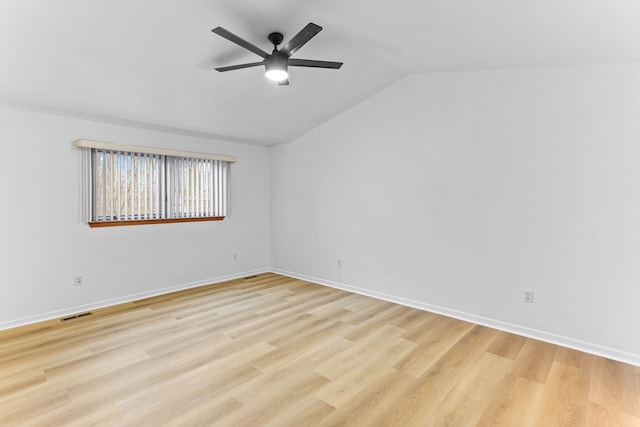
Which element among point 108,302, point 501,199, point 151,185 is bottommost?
point 108,302

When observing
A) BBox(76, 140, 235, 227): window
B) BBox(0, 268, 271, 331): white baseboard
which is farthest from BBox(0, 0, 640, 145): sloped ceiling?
BBox(0, 268, 271, 331): white baseboard

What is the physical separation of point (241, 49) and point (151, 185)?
7.76 feet

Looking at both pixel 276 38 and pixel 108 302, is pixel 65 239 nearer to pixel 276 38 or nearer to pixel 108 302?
pixel 108 302

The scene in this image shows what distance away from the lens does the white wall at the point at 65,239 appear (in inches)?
129

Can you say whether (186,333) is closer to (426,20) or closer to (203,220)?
(203,220)

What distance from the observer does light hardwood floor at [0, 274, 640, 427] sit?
196cm

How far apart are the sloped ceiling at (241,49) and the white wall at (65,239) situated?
28cm

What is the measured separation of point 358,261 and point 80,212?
11.4 ft

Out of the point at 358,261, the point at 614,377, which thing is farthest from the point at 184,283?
the point at 614,377

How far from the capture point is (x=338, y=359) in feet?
8.68

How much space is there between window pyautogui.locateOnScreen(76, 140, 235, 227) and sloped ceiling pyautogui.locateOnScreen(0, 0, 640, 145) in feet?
1.65

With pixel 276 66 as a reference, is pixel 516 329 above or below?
below

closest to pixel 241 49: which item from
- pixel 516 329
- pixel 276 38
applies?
pixel 276 38

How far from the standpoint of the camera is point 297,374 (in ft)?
7.91
